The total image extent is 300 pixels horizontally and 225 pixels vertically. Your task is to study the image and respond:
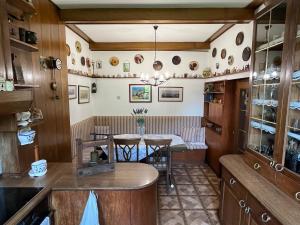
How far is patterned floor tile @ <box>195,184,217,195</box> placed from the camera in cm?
331

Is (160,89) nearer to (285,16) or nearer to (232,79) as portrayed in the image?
(232,79)

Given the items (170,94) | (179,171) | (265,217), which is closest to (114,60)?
(170,94)

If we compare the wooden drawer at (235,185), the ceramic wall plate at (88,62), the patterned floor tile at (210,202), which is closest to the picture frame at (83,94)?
the ceramic wall plate at (88,62)

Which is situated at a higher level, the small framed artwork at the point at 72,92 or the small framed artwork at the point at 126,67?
the small framed artwork at the point at 126,67

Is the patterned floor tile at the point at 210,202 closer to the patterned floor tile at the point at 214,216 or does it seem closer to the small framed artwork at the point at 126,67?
the patterned floor tile at the point at 214,216

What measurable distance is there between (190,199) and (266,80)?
2155mm

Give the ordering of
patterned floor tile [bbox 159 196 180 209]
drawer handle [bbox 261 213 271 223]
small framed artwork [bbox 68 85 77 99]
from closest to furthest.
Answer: drawer handle [bbox 261 213 271 223] → patterned floor tile [bbox 159 196 180 209] → small framed artwork [bbox 68 85 77 99]

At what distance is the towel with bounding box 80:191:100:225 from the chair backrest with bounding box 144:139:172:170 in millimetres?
1593

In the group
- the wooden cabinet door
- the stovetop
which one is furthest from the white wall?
the stovetop

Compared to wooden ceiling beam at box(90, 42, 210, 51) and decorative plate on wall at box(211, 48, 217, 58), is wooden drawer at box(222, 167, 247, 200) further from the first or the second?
wooden ceiling beam at box(90, 42, 210, 51)

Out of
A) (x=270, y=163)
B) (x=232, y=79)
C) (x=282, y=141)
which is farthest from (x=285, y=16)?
(x=232, y=79)

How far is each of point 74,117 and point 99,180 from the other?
2400mm

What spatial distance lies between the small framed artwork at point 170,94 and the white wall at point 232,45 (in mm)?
1060

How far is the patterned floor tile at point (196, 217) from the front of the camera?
2.57 meters
